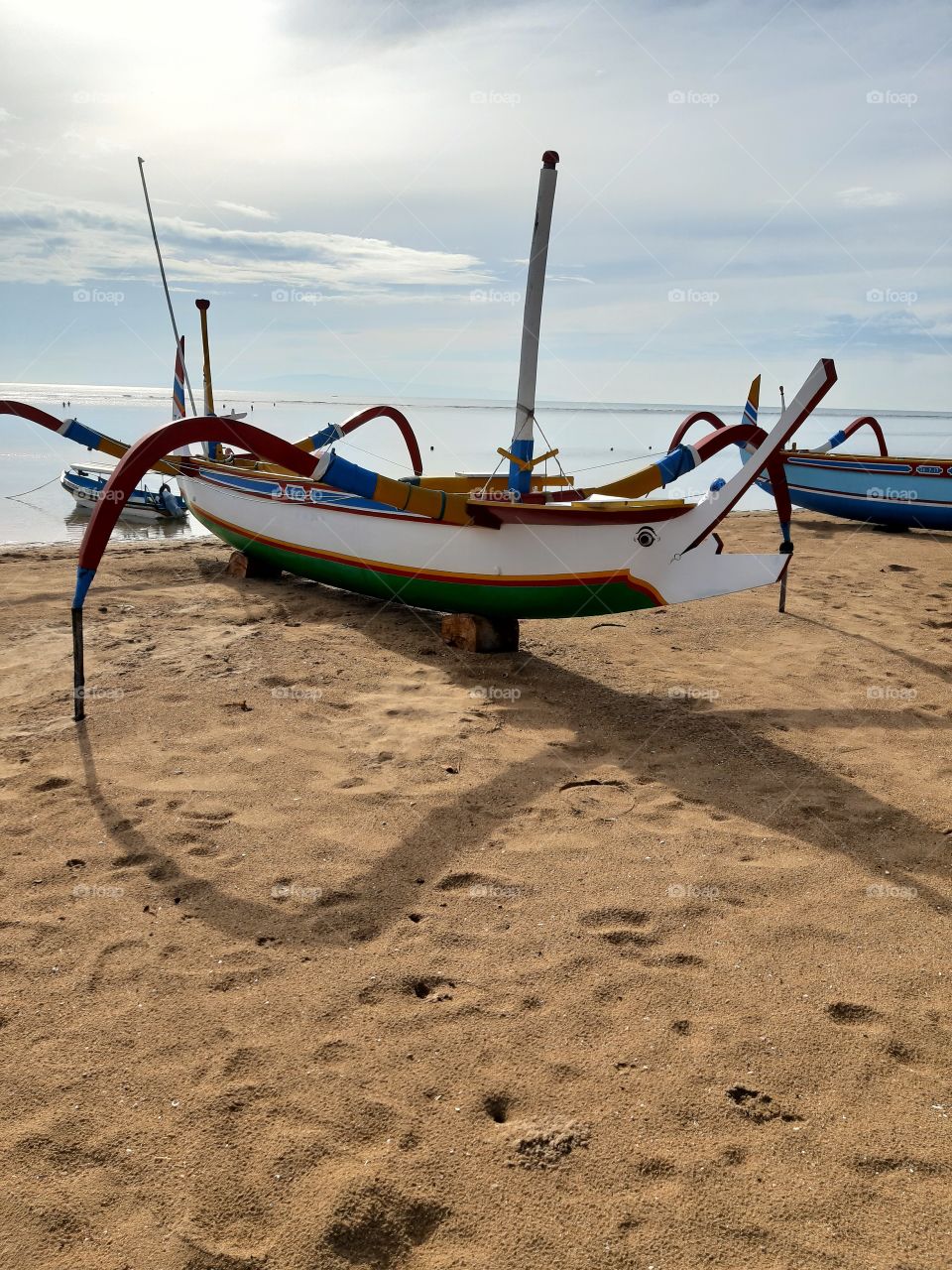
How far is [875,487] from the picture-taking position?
14.1 meters

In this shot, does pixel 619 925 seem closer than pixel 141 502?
Yes

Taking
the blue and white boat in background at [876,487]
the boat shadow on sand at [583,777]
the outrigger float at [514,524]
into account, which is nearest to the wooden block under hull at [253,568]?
the outrigger float at [514,524]

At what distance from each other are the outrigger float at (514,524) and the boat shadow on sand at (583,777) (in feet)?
2.48

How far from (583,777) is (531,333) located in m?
3.96

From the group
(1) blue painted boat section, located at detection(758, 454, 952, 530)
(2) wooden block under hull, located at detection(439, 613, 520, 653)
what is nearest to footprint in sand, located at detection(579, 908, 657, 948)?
(2) wooden block under hull, located at detection(439, 613, 520, 653)

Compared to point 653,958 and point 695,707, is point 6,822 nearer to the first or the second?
point 653,958

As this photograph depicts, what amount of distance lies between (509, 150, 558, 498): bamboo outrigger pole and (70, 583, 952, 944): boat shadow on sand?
1.65 meters

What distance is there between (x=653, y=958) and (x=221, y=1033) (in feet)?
5.30

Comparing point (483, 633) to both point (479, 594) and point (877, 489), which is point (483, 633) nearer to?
point (479, 594)

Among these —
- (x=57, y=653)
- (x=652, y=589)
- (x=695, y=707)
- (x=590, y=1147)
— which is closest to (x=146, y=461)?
(x=57, y=653)

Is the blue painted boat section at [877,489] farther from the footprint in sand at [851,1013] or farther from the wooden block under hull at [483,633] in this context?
the footprint in sand at [851,1013]

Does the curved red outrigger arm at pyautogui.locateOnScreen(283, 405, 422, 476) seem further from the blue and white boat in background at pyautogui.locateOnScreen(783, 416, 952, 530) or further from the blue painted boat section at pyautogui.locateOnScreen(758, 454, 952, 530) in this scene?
the blue and white boat in background at pyautogui.locateOnScreen(783, 416, 952, 530)

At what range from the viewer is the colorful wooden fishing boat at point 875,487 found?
13570 millimetres

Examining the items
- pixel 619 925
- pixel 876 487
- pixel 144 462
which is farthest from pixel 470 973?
pixel 876 487
